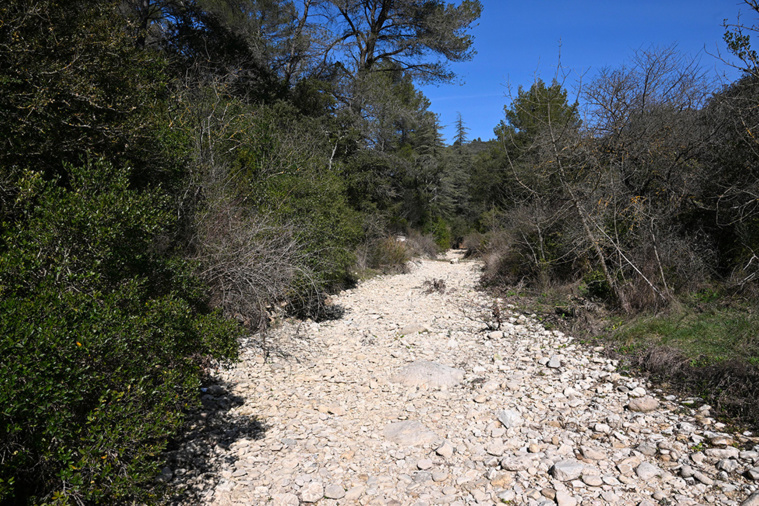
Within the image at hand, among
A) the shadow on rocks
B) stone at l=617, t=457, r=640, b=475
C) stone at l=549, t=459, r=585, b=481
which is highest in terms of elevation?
stone at l=617, t=457, r=640, b=475

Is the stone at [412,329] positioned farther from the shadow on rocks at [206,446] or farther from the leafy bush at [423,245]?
the leafy bush at [423,245]

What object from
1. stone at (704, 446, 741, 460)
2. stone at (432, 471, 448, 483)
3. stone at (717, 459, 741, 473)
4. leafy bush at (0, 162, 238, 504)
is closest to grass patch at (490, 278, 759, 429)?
stone at (704, 446, 741, 460)

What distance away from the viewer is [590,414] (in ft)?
14.6

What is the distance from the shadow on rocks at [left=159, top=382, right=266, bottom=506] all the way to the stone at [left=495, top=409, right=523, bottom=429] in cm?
252

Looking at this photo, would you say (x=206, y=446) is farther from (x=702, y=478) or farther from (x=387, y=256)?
(x=387, y=256)

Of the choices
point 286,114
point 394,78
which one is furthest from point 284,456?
point 394,78

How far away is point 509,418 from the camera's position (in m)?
4.46

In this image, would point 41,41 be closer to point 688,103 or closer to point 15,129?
point 15,129

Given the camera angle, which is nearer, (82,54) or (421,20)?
(82,54)

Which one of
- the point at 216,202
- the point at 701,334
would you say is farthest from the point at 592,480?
the point at 216,202

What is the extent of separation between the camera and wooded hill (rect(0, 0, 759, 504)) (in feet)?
8.40

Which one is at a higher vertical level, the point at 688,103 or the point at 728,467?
the point at 688,103

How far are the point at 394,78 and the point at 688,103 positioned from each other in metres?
13.8

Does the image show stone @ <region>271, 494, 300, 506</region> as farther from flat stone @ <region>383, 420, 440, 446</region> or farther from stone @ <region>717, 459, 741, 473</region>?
stone @ <region>717, 459, 741, 473</region>
